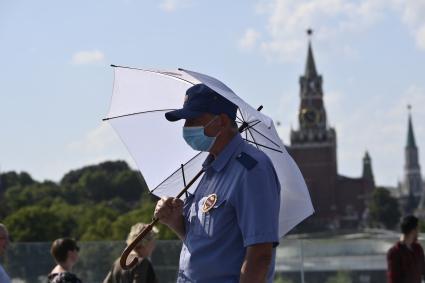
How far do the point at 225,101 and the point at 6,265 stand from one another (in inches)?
342

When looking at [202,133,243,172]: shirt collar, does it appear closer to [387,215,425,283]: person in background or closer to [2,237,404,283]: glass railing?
[387,215,425,283]: person in background

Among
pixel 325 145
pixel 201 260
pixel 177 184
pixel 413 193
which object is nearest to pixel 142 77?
pixel 177 184

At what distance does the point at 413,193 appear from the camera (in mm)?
191375

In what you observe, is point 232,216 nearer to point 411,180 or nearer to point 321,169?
point 321,169

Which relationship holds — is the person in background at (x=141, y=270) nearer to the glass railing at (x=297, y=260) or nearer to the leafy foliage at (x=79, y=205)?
the glass railing at (x=297, y=260)

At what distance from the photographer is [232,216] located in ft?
13.6

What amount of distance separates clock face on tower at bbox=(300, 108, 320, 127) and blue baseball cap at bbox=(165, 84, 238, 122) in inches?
5301

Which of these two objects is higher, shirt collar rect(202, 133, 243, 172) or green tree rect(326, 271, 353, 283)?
green tree rect(326, 271, 353, 283)

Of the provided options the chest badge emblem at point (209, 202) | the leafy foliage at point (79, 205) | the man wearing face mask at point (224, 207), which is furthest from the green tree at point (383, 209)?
the chest badge emblem at point (209, 202)

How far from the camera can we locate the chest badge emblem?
418 cm

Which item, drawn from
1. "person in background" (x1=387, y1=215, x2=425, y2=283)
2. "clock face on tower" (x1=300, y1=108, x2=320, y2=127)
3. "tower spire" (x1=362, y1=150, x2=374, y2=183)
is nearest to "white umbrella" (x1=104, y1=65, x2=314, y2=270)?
"person in background" (x1=387, y1=215, x2=425, y2=283)

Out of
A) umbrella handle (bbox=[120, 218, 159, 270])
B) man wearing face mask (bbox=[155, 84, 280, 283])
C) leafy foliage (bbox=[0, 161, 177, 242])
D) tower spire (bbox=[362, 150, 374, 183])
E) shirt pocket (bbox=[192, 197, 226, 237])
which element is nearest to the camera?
man wearing face mask (bbox=[155, 84, 280, 283])

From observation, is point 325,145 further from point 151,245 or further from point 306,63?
point 151,245

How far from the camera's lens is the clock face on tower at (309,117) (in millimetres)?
139575
